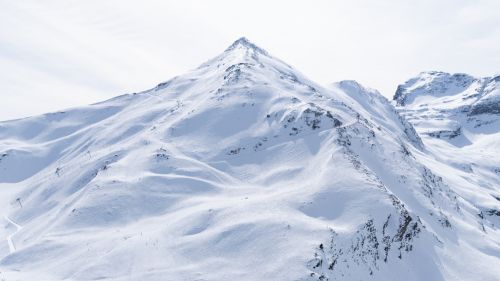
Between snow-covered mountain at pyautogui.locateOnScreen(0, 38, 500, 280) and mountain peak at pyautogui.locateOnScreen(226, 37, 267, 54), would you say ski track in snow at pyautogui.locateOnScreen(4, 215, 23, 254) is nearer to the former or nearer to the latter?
snow-covered mountain at pyautogui.locateOnScreen(0, 38, 500, 280)

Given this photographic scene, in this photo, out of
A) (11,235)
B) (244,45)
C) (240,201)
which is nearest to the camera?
(240,201)

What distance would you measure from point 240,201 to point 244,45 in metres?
83.6

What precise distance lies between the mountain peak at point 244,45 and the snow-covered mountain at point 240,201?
29.9 metres

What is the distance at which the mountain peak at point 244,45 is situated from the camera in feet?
405

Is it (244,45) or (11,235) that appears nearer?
(11,235)

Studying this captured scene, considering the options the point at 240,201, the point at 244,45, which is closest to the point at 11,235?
the point at 240,201

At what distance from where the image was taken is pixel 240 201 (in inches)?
1969

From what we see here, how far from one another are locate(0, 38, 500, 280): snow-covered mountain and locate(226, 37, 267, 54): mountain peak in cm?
2989

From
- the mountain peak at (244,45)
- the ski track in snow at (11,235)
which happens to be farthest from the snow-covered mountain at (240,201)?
the mountain peak at (244,45)

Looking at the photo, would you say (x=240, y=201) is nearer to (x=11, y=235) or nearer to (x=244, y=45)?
(x=11, y=235)

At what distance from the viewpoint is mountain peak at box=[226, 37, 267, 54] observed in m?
123

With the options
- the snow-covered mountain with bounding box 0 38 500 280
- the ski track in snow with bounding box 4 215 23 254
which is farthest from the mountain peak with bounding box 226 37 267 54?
the ski track in snow with bounding box 4 215 23 254

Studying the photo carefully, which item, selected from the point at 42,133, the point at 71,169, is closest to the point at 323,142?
the point at 71,169

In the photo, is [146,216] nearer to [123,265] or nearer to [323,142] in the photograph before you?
[123,265]
